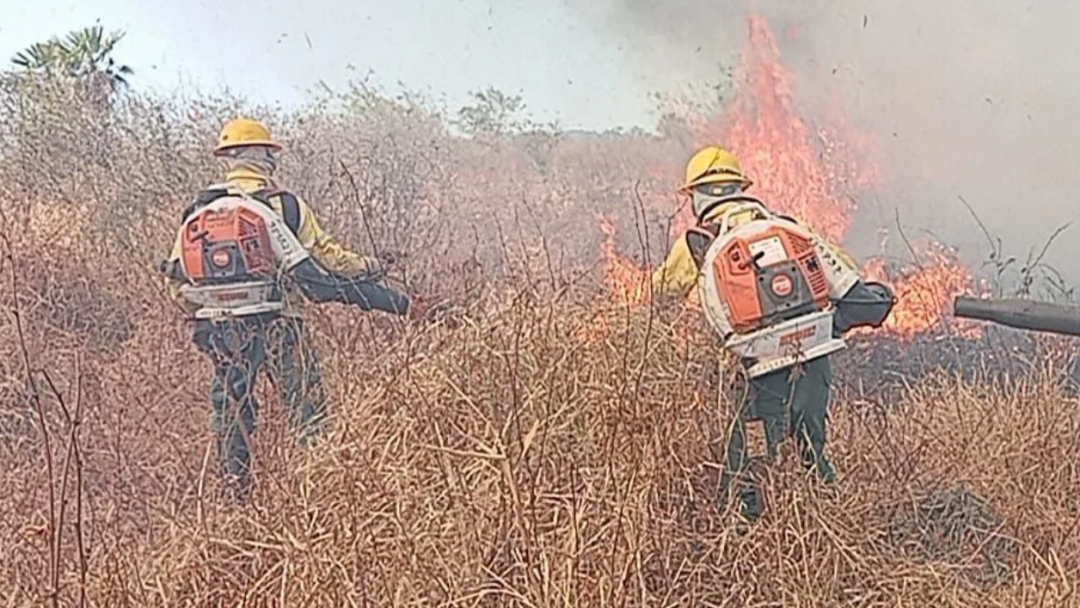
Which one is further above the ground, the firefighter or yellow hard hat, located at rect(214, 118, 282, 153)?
yellow hard hat, located at rect(214, 118, 282, 153)

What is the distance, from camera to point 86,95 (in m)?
11.4

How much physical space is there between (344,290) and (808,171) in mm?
4099

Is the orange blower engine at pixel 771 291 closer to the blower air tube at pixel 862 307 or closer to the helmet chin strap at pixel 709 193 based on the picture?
the blower air tube at pixel 862 307

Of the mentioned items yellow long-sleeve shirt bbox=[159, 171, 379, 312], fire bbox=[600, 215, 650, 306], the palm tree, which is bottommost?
fire bbox=[600, 215, 650, 306]

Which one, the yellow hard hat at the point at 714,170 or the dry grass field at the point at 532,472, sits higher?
the yellow hard hat at the point at 714,170

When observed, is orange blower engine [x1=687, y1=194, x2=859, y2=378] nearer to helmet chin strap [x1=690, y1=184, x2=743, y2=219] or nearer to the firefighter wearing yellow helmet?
the firefighter wearing yellow helmet

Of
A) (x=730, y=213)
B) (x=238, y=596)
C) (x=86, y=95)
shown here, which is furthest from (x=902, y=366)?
(x=86, y=95)

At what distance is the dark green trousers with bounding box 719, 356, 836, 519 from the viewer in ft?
13.7

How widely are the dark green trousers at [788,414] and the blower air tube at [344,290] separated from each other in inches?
68.6

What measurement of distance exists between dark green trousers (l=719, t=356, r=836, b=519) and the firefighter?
1.63 m

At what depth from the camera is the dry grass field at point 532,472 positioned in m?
3.46

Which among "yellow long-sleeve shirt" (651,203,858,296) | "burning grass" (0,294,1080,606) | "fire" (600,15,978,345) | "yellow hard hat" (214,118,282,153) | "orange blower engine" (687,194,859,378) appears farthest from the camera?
"fire" (600,15,978,345)

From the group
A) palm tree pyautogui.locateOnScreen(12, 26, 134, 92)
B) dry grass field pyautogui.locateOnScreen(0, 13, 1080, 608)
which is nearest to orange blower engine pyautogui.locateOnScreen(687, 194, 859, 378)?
dry grass field pyautogui.locateOnScreen(0, 13, 1080, 608)

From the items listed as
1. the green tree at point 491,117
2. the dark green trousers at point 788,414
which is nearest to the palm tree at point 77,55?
the green tree at point 491,117
